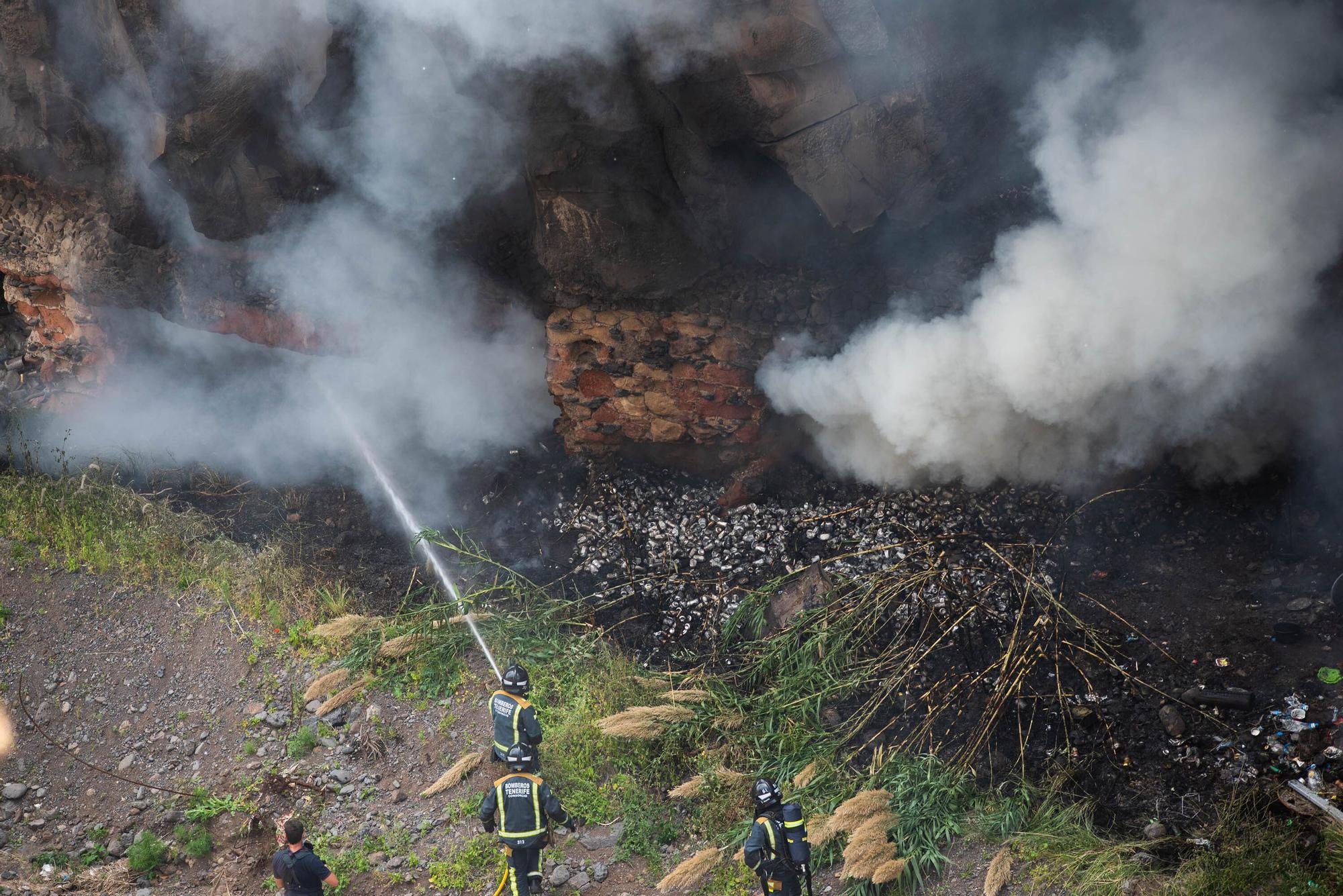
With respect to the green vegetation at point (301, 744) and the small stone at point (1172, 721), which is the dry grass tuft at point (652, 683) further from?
the small stone at point (1172, 721)

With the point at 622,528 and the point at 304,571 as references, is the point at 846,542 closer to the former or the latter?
the point at 622,528

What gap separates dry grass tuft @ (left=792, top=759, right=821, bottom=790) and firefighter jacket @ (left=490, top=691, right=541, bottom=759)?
151 cm

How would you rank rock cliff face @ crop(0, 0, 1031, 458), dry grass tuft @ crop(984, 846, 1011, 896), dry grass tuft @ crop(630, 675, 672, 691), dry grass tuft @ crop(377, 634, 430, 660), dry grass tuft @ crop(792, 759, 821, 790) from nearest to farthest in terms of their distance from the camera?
dry grass tuft @ crop(984, 846, 1011, 896)
dry grass tuft @ crop(792, 759, 821, 790)
rock cliff face @ crop(0, 0, 1031, 458)
dry grass tuft @ crop(630, 675, 672, 691)
dry grass tuft @ crop(377, 634, 430, 660)

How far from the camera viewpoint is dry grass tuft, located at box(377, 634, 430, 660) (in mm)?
7078

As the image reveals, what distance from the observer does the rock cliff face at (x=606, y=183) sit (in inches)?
261

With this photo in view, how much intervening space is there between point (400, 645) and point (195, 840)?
1.69 metres

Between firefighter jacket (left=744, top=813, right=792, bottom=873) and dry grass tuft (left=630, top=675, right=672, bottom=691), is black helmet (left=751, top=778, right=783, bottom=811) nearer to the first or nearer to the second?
firefighter jacket (left=744, top=813, right=792, bottom=873)

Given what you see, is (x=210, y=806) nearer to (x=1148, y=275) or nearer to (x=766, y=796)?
(x=766, y=796)

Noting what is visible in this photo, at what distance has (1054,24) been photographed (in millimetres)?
6480

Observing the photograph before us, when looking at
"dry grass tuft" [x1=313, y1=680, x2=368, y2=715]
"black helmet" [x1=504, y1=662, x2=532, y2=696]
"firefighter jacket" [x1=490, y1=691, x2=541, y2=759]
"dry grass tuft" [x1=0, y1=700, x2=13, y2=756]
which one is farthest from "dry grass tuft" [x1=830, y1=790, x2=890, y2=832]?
"dry grass tuft" [x1=0, y1=700, x2=13, y2=756]

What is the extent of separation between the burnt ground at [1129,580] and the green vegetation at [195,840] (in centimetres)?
200

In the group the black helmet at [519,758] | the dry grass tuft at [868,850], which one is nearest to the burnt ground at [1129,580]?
the dry grass tuft at [868,850]

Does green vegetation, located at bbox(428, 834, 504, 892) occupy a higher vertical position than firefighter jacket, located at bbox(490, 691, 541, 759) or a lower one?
lower

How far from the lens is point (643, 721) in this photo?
612cm
